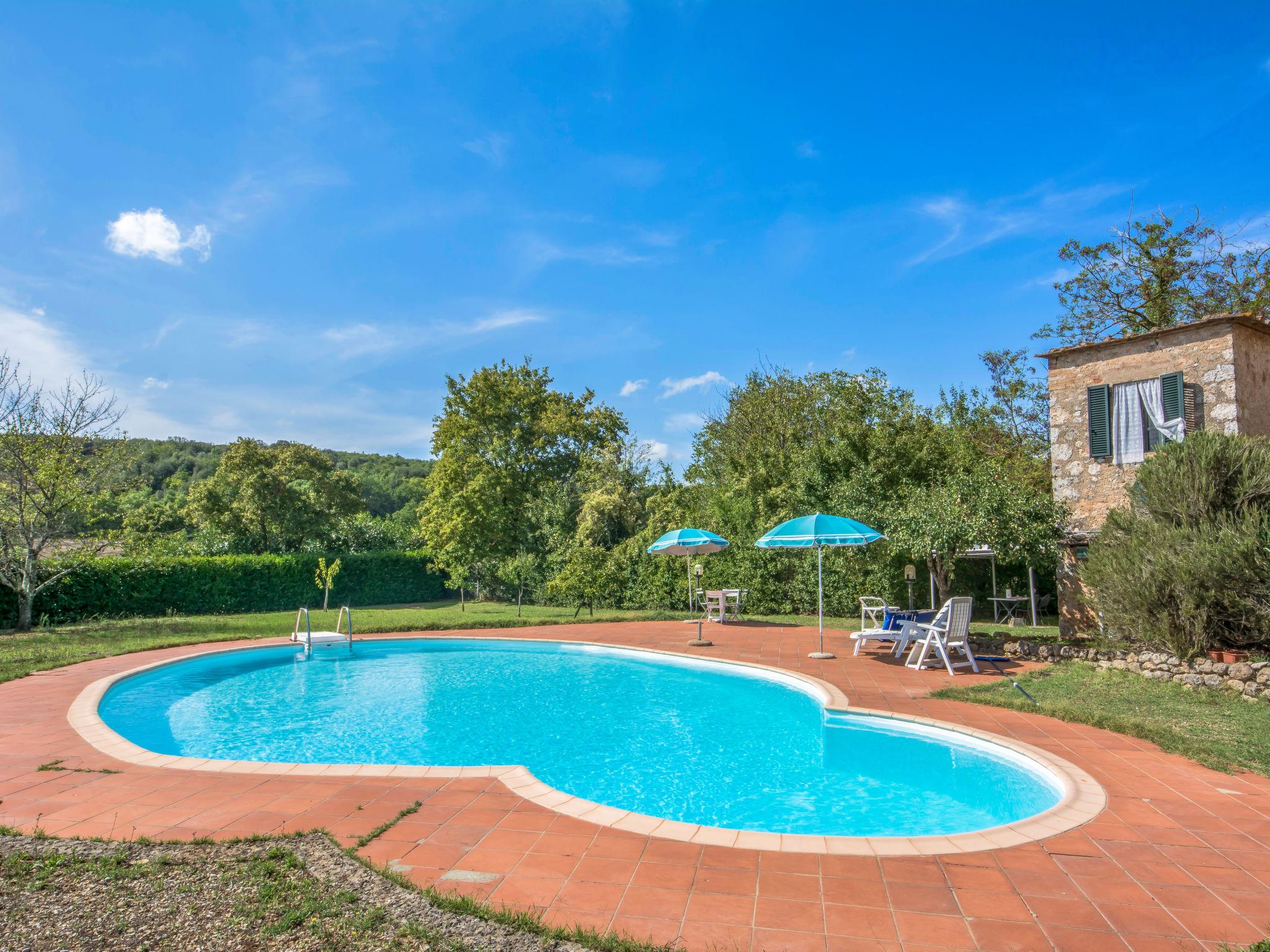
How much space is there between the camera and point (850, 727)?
7.32 meters

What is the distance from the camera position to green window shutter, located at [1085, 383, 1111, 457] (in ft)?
38.3

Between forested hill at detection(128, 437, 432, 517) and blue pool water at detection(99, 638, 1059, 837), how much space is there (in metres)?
20.4

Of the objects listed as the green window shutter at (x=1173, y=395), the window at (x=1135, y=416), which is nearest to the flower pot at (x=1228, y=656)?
the window at (x=1135, y=416)

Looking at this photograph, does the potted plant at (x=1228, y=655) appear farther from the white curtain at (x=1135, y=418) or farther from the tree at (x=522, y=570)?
the tree at (x=522, y=570)

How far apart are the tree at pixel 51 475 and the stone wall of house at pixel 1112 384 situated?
66.5 ft

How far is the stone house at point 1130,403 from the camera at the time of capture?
10656 mm

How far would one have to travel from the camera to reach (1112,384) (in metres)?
11.7

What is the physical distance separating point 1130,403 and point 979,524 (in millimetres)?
3700

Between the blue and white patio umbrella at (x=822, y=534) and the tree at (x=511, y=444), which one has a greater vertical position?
the tree at (x=511, y=444)

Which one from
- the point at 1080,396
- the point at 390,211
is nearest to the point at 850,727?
the point at 1080,396

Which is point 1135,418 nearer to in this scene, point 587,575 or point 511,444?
point 587,575

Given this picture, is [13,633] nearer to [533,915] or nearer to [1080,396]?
[533,915]

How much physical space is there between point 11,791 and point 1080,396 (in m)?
14.9

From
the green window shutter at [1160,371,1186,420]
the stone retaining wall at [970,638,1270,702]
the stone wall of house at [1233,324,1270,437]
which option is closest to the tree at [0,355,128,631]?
the stone retaining wall at [970,638,1270,702]
